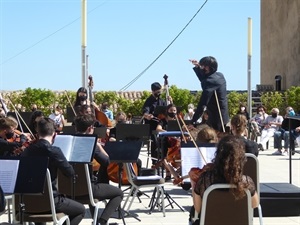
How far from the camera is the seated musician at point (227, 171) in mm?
5660

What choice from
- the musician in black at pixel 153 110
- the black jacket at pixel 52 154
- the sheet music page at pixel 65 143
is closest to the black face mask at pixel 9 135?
the sheet music page at pixel 65 143

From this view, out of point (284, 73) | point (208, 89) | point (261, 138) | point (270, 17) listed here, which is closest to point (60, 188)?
point (208, 89)

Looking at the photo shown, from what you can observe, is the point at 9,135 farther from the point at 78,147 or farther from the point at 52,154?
the point at 52,154

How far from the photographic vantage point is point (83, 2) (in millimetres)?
15430

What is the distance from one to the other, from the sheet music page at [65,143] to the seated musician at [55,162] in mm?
367

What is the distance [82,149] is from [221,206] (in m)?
2.41

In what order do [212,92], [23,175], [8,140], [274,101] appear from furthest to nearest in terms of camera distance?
1. [274,101]
2. [212,92]
3. [8,140]
4. [23,175]

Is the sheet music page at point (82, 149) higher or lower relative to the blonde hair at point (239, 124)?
lower

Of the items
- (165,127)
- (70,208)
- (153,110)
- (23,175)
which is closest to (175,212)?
(70,208)

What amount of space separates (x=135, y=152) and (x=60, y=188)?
1.09 meters

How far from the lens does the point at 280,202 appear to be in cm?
943

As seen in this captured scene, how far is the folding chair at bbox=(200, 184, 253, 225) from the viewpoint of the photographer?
5.64m

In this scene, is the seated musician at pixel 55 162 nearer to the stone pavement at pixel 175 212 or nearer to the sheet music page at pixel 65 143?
the sheet music page at pixel 65 143

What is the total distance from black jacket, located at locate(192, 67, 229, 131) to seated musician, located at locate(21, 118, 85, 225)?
4.32m
